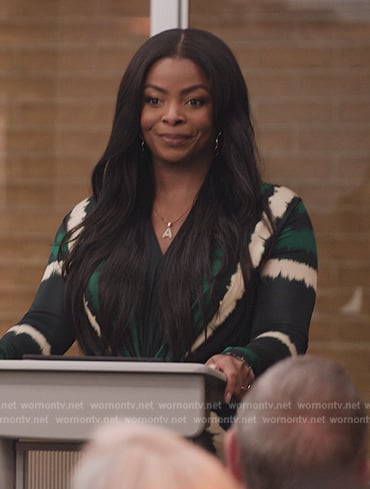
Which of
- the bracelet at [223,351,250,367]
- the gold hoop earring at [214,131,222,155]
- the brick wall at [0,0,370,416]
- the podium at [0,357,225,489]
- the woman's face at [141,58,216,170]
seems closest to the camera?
the podium at [0,357,225,489]

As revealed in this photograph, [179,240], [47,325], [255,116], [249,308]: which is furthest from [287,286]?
[255,116]

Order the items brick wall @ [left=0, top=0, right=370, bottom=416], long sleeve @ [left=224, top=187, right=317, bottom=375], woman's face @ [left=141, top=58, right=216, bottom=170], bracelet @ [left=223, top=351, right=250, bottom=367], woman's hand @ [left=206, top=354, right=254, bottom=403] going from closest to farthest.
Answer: woman's hand @ [left=206, top=354, right=254, bottom=403] → bracelet @ [left=223, top=351, right=250, bottom=367] → long sleeve @ [left=224, top=187, right=317, bottom=375] → woman's face @ [left=141, top=58, right=216, bottom=170] → brick wall @ [left=0, top=0, right=370, bottom=416]

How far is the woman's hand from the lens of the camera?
2.57 m

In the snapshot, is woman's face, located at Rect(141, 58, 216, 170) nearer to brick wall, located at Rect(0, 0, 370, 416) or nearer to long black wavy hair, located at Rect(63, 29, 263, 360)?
long black wavy hair, located at Rect(63, 29, 263, 360)

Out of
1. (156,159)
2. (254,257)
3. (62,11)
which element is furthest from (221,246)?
(62,11)

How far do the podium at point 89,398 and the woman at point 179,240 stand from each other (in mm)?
713

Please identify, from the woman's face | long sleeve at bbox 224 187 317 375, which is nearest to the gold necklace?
the woman's face

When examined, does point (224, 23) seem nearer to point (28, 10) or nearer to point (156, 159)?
point (28, 10)

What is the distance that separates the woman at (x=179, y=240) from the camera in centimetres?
309

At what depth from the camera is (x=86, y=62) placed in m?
4.84

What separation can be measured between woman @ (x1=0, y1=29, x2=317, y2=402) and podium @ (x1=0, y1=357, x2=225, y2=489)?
71 cm

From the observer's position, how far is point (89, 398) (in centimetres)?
229

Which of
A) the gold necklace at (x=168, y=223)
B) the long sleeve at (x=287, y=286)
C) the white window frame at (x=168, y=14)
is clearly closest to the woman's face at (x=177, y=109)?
the gold necklace at (x=168, y=223)

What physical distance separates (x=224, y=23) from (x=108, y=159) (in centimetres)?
157
